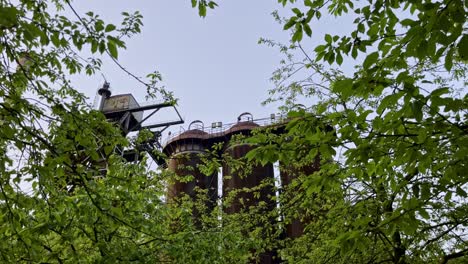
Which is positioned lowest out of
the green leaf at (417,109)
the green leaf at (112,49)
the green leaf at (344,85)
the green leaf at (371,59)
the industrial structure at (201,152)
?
the green leaf at (417,109)

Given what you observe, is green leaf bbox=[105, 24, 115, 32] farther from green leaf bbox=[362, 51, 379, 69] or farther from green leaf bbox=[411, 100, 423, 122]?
green leaf bbox=[411, 100, 423, 122]

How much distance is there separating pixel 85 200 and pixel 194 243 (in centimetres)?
206

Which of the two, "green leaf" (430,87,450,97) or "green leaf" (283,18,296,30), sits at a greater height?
"green leaf" (283,18,296,30)

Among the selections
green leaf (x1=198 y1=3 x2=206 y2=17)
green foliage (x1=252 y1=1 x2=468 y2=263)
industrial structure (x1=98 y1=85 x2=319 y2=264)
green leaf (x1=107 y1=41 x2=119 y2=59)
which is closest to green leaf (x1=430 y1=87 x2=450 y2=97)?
green foliage (x1=252 y1=1 x2=468 y2=263)

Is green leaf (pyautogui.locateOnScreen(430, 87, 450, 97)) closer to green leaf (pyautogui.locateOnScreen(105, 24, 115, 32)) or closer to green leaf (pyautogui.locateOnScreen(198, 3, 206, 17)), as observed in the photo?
green leaf (pyautogui.locateOnScreen(198, 3, 206, 17))

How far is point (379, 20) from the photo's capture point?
344cm

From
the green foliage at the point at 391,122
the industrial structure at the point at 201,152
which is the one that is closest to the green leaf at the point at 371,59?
the green foliage at the point at 391,122

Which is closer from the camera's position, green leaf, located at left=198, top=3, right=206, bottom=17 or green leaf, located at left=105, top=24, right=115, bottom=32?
green leaf, located at left=105, top=24, right=115, bottom=32

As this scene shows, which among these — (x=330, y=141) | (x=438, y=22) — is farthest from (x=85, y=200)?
(x=438, y=22)

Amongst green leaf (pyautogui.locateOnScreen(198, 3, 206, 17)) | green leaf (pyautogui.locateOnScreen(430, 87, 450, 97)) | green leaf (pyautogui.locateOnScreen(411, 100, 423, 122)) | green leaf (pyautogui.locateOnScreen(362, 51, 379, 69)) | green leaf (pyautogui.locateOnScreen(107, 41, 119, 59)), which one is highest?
green leaf (pyautogui.locateOnScreen(198, 3, 206, 17))

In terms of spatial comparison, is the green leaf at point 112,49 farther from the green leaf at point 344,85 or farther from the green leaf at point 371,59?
the green leaf at point 371,59

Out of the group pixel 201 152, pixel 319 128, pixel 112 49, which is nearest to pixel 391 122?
pixel 319 128

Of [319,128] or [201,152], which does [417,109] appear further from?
[201,152]

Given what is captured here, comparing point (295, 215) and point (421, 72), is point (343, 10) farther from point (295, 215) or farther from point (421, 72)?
point (295, 215)
